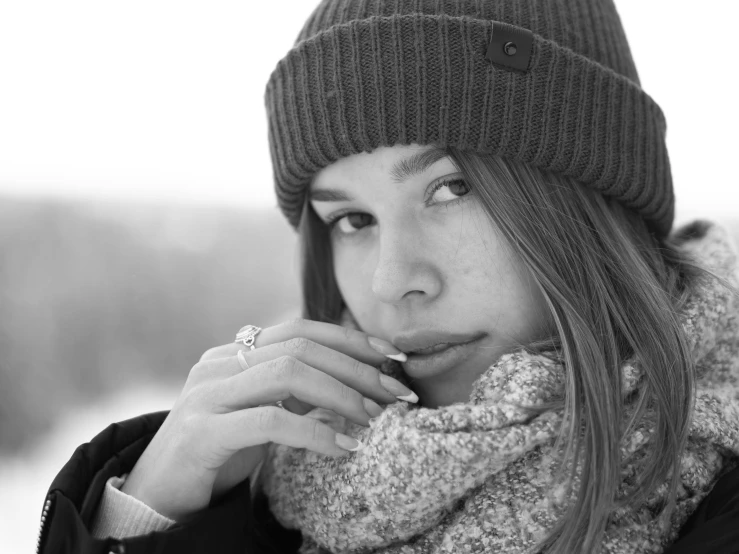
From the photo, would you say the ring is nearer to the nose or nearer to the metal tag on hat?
the nose

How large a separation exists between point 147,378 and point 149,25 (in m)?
0.84

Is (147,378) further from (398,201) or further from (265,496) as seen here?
(398,201)

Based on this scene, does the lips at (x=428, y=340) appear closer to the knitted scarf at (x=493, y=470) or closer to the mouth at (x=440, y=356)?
the mouth at (x=440, y=356)

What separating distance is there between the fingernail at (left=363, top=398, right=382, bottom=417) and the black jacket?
30 centimetres

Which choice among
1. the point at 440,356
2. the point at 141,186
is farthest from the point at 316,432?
the point at 141,186

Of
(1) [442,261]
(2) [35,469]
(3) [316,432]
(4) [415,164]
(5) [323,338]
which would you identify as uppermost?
(4) [415,164]

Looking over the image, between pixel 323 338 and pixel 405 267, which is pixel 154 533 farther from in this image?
pixel 405 267

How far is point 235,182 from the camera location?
1.70m

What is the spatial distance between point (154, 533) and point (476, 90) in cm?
85

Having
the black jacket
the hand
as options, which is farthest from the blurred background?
the hand

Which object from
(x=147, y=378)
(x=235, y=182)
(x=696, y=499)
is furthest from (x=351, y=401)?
(x=235, y=182)

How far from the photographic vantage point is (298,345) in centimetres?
106

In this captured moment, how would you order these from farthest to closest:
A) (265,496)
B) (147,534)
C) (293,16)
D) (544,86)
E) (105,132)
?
(293,16) → (105,132) → (265,496) → (544,86) → (147,534)

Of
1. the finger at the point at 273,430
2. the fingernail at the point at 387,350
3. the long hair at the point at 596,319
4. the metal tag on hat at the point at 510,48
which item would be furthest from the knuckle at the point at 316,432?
the metal tag on hat at the point at 510,48
